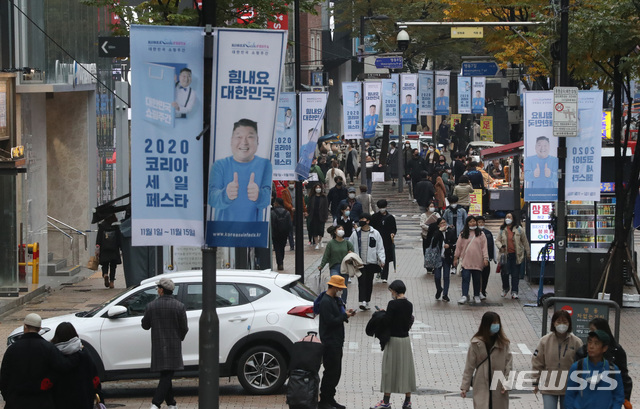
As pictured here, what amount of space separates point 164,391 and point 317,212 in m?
18.0

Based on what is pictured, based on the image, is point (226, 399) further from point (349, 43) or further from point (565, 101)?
point (349, 43)

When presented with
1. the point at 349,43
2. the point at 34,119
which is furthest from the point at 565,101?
the point at 349,43

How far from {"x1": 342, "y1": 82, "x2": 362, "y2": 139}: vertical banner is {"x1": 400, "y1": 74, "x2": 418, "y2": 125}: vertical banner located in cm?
382

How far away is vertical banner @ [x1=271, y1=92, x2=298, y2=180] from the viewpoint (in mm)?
21406

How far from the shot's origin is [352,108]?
37.5 meters

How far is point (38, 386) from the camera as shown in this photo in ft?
31.7

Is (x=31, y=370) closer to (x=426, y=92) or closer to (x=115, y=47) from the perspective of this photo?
(x=115, y=47)

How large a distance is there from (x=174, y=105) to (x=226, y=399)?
543cm

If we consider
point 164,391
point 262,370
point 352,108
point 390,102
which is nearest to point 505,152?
point 352,108

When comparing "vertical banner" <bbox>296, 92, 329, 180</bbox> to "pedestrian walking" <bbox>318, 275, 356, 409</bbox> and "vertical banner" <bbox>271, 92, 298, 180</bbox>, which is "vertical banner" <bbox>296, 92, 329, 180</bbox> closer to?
"vertical banner" <bbox>271, 92, 298, 180</bbox>

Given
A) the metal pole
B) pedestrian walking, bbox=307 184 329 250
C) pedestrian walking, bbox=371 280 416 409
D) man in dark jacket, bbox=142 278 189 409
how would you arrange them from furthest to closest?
pedestrian walking, bbox=307 184 329 250 → the metal pole → pedestrian walking, bbox=371 280 416 409 → man in dark jacket, bbox=142 278 189 409

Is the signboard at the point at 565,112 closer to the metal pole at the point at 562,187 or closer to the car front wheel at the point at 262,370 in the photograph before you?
the metal pole at the point at 562,187

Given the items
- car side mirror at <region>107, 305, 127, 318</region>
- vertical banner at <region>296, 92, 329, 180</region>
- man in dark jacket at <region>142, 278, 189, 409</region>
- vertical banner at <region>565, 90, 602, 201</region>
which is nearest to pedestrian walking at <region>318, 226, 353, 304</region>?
vertical banner at <region>296, 92, 329, 180</region>

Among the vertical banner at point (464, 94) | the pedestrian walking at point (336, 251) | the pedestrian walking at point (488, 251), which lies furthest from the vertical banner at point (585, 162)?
the vertical banner at point (464, 94)
